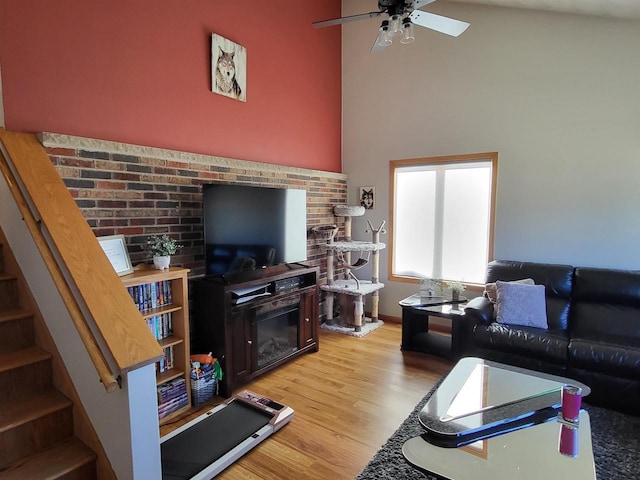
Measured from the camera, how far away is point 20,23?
77.5 inches

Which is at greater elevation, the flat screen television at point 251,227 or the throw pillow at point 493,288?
the flat screen television at point 251,227

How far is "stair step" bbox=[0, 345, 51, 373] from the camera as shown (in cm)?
170

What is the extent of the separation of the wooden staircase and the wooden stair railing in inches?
20.4

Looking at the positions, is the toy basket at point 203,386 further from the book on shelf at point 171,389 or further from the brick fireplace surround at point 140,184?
the brick fireplace surround at point 140,184

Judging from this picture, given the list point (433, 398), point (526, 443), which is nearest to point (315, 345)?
point (433, 398)

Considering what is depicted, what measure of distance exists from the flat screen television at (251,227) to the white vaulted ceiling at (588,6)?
8.88 ft

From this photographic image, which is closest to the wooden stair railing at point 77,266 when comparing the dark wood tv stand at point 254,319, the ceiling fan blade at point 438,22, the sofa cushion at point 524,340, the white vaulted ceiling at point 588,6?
the dark wood tv stand at point 254,319

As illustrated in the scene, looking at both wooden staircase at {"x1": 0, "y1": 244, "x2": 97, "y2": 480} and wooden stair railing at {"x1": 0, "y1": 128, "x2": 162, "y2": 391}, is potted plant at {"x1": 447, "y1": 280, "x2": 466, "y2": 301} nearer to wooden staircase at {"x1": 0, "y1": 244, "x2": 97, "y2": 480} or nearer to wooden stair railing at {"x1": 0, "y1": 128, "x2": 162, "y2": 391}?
wooden stair railing at {"x1": 0, "y1": 128, "x2": 162, "y2": 391}

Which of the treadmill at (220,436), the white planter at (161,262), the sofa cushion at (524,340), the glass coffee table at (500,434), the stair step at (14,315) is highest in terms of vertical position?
the white planter at (161,262)

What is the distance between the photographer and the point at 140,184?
8.05ft

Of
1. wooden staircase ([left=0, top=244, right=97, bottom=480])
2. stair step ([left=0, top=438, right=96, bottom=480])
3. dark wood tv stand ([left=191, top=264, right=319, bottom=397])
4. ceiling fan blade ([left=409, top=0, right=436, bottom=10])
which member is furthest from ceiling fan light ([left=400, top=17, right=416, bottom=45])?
stair step ([left=0, top=438, right=96, bottom=480])

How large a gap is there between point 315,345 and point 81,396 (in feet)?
6.99

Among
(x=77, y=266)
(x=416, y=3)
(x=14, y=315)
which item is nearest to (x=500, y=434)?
(x=77, y=266)

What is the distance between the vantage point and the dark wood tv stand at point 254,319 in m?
2.63
